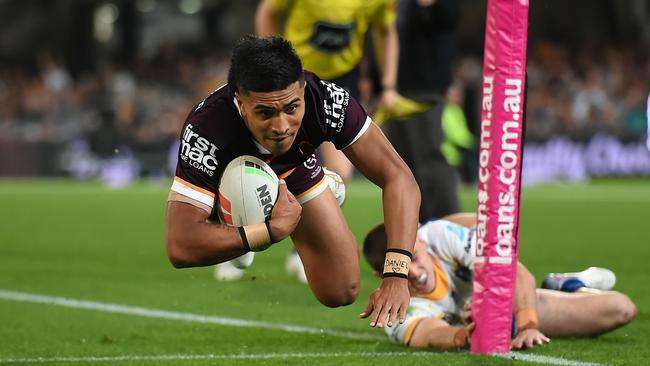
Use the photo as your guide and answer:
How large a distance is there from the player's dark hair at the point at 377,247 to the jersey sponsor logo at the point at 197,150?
1.43m

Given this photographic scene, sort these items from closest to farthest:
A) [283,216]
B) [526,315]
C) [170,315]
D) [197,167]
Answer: [283,216] < [197,167] < [526,315] < [170,315]

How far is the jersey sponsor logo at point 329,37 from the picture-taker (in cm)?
898

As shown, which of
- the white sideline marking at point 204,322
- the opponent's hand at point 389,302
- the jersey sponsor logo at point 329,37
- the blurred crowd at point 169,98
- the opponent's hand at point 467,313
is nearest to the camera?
the opponent's hand at point 389,302

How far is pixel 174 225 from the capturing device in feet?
18.1

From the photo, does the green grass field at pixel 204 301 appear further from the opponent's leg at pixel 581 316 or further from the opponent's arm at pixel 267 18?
the opponent's arm at pixel 267 18

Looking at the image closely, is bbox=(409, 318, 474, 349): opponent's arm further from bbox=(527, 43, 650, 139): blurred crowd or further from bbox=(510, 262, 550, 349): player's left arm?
bbox=(527, 43, 650, 139): blurred crowd

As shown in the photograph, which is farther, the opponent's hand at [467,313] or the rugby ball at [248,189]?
the opponent's hand at [467,313]

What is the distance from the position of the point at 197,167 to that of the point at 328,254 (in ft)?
4.25

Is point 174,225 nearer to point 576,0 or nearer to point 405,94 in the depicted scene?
point 405,94

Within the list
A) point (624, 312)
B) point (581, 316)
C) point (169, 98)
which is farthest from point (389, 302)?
point (169, 98)

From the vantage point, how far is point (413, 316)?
6.24m

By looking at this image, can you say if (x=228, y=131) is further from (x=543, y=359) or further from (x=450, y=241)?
(x=543, y=359)

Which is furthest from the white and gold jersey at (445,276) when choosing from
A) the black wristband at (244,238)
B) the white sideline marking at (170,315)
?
the black wristband at (244,238)

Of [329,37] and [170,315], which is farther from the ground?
[329,37]
